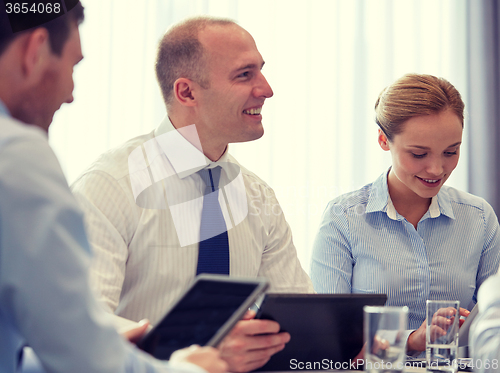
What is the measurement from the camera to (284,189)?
9.02ft

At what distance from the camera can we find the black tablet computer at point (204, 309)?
777 millimetres

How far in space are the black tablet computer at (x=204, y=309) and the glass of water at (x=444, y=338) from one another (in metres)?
0.50

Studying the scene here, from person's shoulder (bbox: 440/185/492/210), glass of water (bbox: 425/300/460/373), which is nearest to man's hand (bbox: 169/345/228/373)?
glass of water (bbox: 425/300/460/373)

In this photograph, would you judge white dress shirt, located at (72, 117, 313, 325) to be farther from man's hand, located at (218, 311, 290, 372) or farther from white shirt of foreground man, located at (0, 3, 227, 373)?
white shirt of foreground man, located at (0, 3, 227, 373)

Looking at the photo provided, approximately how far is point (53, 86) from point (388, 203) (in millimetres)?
1367

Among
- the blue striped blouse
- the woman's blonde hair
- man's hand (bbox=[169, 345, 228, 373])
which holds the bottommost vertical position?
the blue striped blouse

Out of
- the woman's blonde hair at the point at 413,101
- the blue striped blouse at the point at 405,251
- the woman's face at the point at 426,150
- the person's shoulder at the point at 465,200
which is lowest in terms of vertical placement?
the blue striped blouse at the point at 405,251

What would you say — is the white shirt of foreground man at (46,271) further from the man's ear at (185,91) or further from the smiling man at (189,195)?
the man's ear at (185,91)

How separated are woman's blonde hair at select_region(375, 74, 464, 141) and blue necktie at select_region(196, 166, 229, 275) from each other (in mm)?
688

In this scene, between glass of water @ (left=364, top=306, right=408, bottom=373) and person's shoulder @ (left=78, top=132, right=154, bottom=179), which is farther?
person's shoulder @ (left=78, top=132, right=154, bottom=179)

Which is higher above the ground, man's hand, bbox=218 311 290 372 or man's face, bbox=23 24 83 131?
man's face, bbox=23 24 83 131

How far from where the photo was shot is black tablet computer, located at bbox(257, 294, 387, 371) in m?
1.03

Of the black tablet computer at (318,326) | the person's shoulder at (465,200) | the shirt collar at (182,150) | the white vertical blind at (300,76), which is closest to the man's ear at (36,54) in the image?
the black tablet computer at (318,326)

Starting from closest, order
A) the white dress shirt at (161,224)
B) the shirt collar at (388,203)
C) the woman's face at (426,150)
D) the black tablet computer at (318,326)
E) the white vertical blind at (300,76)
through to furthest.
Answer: the black tablet computer at (318,326) < the white dress shirt at (161,224) < the woman's face at (426,150) < the shirt collar at (388,203) < the white vertical blind at (300,76)
